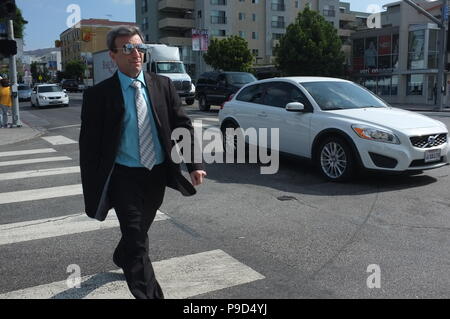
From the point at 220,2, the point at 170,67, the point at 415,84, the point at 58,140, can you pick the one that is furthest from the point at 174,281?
the point at 220,2

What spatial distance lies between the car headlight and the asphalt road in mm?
689

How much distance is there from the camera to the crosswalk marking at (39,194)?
262 inches

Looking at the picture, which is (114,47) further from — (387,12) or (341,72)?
(387,12)

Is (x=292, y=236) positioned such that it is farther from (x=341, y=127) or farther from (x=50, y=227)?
(x=341, y=127)

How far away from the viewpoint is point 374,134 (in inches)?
266

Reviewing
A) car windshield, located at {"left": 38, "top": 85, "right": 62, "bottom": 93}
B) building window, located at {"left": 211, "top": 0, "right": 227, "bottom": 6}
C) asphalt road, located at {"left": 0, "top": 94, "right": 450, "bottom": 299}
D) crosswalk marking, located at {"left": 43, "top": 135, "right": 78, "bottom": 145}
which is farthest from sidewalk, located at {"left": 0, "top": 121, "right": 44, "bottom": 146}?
building window, located at {"left": 211, "top": 0, "right": 227, "bottom": 6}

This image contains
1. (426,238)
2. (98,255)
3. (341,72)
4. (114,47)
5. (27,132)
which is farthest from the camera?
(341,72)

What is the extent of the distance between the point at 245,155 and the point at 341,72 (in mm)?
35522

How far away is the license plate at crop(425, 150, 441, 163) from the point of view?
6.79m

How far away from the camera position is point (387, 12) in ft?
169

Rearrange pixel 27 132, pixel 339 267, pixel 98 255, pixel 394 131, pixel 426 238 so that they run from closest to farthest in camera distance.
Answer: pixel 339 267
pixel 98 255
pixel 426 238
pixel 394 131
pixel 27 132

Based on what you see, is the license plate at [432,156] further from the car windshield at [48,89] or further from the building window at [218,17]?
the building window at [218,17]

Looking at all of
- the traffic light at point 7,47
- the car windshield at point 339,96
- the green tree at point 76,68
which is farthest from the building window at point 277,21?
the car windshield at point 339,96
